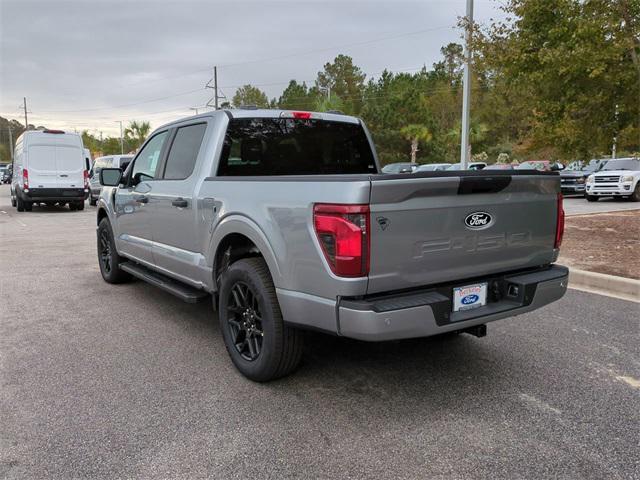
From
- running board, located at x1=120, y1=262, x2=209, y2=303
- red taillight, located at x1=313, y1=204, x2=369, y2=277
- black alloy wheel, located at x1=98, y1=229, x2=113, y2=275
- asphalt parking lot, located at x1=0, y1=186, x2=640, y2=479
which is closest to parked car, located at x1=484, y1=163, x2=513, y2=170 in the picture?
asphalt parking lot, located at x1=0, y1=186, x2=640, y2=479

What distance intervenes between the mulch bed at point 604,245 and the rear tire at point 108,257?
6.09 metres

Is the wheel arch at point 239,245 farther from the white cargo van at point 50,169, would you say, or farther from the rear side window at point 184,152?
the white cargo van at point 50,169

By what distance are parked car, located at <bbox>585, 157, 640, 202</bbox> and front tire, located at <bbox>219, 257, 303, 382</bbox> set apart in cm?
1938

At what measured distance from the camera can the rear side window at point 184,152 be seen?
15.2ft

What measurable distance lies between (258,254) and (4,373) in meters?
2.10

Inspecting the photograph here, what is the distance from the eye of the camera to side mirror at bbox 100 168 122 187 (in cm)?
594

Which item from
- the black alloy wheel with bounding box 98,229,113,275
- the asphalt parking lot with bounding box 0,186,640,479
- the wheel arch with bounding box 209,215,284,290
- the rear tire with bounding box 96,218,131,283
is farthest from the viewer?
the black alloy wheel with bounding box 98,229,113,275

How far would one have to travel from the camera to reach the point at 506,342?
15.0ft

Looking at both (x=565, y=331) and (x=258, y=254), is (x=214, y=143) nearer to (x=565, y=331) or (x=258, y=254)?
(x=258, y=254)

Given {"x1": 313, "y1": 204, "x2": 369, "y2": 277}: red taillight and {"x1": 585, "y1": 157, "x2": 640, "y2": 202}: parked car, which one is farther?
{"x1": 585, "y1": 157, "x2": 640, "y2": 202}: parked car

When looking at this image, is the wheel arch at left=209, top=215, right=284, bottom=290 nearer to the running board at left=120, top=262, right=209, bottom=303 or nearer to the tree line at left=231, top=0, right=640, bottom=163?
the running board at left=120, top=262, right=209, bottom=303

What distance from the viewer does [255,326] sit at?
12.4ft

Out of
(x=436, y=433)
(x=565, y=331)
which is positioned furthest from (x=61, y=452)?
(x=565, y=331)

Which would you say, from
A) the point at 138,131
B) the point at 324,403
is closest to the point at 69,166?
the point at 324,403
